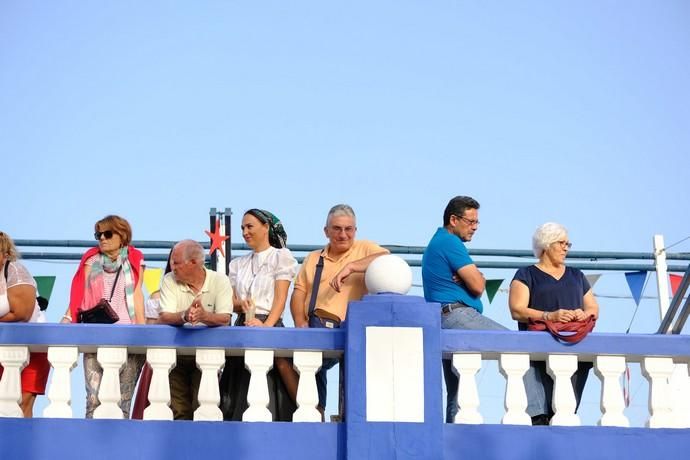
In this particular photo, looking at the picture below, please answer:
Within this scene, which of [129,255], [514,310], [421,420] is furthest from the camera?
[129,255]

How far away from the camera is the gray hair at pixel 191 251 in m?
6.99

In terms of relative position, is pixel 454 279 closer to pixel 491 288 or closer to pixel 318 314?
pixel 318 314

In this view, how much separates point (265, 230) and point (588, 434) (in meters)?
2.52

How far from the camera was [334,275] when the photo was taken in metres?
7.59

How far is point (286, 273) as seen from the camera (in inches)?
300

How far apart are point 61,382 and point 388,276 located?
193 cm

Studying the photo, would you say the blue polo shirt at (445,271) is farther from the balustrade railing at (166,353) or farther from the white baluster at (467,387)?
the balustrade railing at (166,353)

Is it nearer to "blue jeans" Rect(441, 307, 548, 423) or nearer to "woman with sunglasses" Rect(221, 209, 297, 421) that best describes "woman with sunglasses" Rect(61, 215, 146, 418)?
"woman with sunglasses" Rect(221, 209, 297, 421)

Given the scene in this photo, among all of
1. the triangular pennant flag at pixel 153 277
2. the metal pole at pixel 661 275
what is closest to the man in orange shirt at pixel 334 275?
the triangular pennant flag at pixel 153 277

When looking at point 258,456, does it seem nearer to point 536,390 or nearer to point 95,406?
point 95,406

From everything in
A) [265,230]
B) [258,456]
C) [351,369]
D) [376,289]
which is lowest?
[258,456]

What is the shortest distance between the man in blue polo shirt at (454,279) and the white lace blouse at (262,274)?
908mm

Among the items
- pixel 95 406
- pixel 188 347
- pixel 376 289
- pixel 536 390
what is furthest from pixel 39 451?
pixel 536 390

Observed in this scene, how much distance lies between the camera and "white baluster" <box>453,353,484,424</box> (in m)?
6.66
